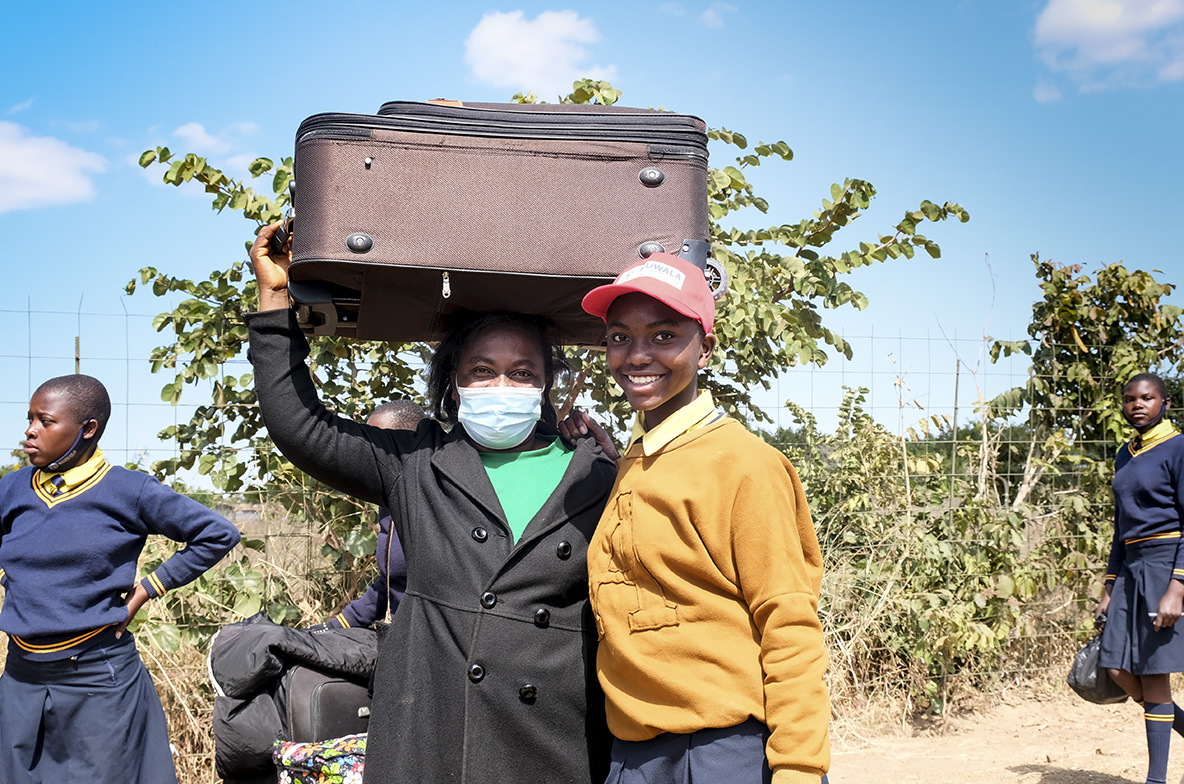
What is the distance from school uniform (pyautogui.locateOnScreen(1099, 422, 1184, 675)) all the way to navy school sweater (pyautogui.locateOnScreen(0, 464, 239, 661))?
4.35 meters

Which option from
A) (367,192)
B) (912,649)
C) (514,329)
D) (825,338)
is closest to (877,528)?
(912,649)

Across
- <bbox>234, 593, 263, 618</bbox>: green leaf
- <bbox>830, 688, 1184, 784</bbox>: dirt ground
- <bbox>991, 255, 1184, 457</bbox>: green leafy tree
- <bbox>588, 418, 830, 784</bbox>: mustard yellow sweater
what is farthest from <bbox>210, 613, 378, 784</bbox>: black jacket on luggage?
<bbox>991, 255, 1184, 457</bbox>: green leafy tree

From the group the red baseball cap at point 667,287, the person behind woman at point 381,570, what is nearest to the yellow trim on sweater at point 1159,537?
the person behind woman at point 381,570

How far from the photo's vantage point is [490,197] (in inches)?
72.6

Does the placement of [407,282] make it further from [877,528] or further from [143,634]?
[877,528]

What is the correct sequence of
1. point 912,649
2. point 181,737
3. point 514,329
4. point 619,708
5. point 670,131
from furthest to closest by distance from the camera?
point 912,649 → point 181,737 → point 514,329 → point 670,131 → point 619,708

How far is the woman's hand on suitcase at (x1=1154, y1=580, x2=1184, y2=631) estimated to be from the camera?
4.54 m

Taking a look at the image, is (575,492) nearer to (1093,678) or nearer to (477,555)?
(477,555)

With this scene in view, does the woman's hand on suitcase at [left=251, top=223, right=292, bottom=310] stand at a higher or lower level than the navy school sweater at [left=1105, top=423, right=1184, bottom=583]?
higher

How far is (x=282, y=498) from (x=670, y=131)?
3.25 m

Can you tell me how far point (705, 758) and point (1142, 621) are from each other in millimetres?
4082

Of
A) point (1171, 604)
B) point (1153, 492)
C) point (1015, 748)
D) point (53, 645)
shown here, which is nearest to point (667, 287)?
point (53, 645)

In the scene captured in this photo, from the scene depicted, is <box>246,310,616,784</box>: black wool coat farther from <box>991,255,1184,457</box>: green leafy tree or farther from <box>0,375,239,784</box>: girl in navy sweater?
<box>991,255,1184,457</box>: green leafy tree

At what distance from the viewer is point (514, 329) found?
2.18 meters
